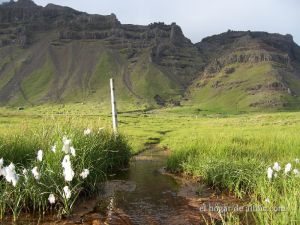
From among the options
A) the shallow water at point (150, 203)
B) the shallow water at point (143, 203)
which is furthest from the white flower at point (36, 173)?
the shallow water at point (150, 203)

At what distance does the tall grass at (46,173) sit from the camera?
1255 centimetres

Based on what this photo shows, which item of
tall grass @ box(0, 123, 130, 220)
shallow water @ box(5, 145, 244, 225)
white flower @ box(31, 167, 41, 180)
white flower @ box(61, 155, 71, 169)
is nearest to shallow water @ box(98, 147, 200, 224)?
shallow water @ box(5, 145, 244, 225)

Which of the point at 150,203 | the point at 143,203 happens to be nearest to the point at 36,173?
the point at 143,203

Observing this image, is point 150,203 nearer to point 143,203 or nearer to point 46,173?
point 143,203

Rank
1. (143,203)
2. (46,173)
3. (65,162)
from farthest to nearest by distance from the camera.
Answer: (143,203) < (46,173) < (65,162)

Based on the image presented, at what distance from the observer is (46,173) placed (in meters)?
13.3

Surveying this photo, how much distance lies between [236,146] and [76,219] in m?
14.9

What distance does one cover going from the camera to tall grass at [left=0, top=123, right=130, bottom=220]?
41.2 ft

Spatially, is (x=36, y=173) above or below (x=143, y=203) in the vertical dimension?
above

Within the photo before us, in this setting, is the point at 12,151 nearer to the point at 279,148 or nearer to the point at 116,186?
the point at 116,186

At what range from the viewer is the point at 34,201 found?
1267 centimetres

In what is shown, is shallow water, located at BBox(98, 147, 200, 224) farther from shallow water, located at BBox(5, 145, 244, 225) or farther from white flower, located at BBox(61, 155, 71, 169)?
white flower, located at BBox(61, 155, 71, 169)

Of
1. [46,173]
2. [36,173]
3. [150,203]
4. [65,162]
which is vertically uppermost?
[65,162]

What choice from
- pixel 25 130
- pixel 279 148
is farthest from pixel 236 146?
pixel 25 130
